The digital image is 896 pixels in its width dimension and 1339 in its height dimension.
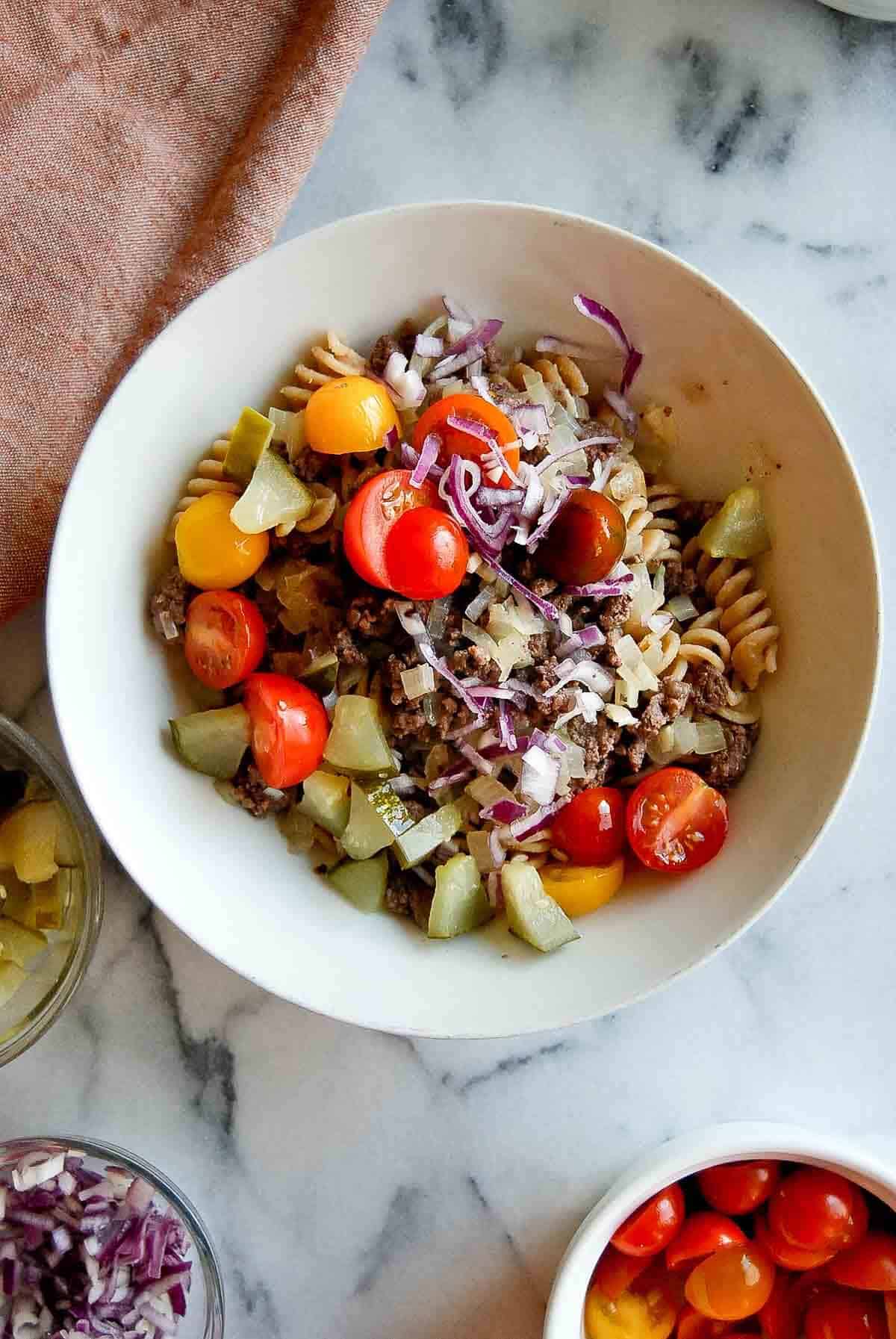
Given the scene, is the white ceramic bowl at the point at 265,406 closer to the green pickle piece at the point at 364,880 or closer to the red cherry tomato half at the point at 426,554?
the green pickle piece at the point at 364,880

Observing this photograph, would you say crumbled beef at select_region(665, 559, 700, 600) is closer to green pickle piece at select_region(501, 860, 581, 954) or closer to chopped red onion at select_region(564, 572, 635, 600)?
chopped red onion at select_region(564, 572, 635, 600)

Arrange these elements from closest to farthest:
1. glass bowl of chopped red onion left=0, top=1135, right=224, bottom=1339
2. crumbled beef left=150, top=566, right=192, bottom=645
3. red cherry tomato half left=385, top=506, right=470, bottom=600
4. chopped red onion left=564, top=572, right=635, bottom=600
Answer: red cherry tomato half left=385, top=506, right=470, bottom=600, chopped red onion left=564, top=572, right=635, bottom=600, crumbled beef left=150, top=566, right=192, bottom=645, glass bowl of chopped red onion left=0, top=1135, right=224, bottom=1339

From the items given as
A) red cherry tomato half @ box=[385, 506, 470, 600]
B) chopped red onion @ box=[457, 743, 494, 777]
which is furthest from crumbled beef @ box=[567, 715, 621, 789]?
red cherry tomato half @ box=[385, 506, 470, 600]

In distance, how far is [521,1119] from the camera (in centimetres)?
271

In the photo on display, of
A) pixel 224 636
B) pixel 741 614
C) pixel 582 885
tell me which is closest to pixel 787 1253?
pixel 582 885

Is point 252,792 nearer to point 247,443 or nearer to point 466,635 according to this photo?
point 466,635

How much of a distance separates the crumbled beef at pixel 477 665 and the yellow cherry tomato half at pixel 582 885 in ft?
1.36

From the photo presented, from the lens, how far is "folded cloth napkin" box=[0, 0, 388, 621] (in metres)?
2.51

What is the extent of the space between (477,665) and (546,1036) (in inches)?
37.7

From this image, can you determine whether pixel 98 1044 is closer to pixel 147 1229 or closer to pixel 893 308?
pixel 147 1229

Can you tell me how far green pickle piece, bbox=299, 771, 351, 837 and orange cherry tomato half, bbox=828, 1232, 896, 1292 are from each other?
4.74 ft

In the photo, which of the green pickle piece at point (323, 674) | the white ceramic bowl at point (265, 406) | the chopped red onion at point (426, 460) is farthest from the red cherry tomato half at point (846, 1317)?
the chopped red onion at point (426, 460)

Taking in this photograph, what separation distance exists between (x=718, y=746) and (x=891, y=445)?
84 cm

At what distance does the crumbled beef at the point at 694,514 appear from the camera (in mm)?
2459
